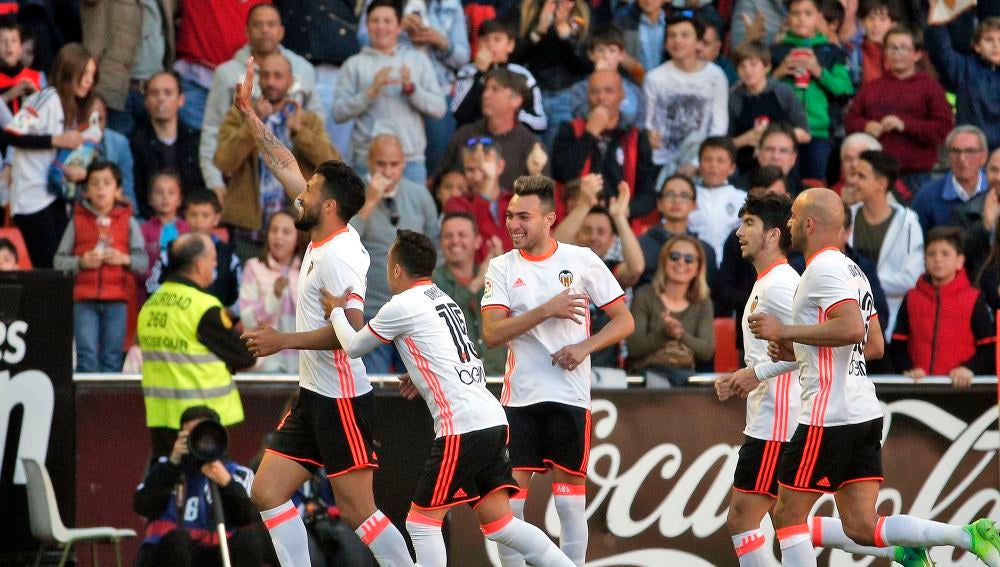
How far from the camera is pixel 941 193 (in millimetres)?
14070

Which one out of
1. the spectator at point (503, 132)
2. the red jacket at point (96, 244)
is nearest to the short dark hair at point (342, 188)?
the red jacket at point (96, 244)

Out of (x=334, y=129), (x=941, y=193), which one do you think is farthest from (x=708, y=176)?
(x=334, y=129)

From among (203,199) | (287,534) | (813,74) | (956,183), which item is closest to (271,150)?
(287,534)

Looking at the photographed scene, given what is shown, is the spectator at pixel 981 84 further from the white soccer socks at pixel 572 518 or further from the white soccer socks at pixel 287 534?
the white soccer socks at pixel 287 534

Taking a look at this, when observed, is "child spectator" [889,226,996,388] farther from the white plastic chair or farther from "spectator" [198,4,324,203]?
the white plastic chair

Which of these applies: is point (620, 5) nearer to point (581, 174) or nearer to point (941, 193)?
point (581, 174)

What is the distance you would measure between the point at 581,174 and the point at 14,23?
5.06 metres

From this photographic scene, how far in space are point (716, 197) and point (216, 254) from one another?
426cm

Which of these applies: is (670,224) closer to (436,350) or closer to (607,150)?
(607,150)

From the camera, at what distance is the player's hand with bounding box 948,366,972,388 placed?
38.9 feet

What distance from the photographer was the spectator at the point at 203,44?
15047 millimetres

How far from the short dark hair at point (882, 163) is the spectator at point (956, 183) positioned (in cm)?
61

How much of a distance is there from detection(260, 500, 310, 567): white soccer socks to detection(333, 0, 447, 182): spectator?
5.73 metres

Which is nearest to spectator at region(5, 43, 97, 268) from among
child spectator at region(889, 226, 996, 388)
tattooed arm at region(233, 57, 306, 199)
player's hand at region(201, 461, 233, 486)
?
tattooed arm at region(233, 57, 306, 199)
